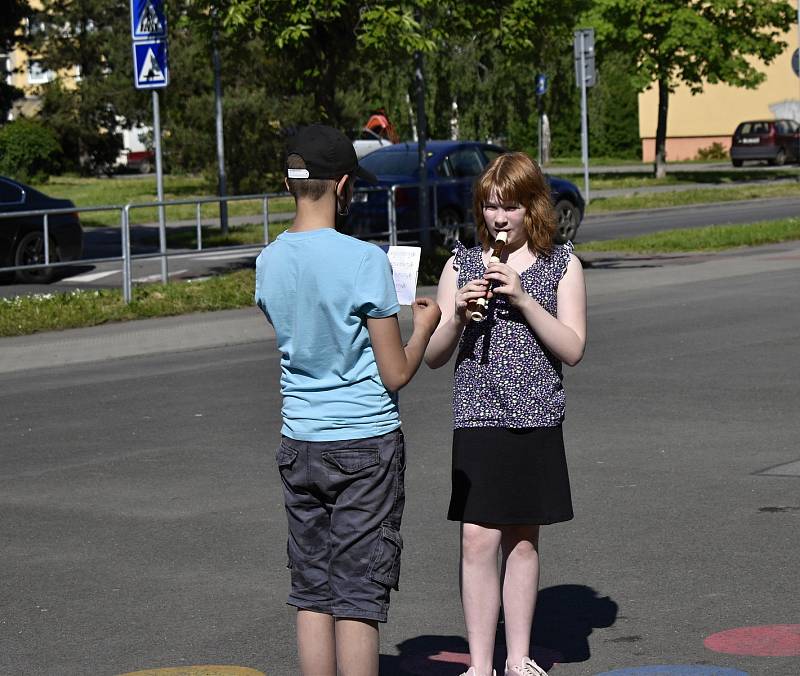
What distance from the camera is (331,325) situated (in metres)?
4.07

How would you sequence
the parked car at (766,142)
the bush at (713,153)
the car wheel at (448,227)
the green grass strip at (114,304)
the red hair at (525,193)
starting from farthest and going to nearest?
the bush at (713,153)
the parked car at (766,142)
the car wheel at (448,227)
the green grass strip at (114,304)
the red hair at (525,193)

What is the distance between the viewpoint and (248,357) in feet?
43.4

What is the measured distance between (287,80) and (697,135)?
48598 millimetres

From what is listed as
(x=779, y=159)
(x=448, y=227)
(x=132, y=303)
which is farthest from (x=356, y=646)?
(x=779, y=159)

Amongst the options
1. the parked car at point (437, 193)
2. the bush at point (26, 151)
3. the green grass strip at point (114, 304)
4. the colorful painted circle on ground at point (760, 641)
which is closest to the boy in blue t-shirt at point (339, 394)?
the colorful painted circle on ground at point (760, 641)

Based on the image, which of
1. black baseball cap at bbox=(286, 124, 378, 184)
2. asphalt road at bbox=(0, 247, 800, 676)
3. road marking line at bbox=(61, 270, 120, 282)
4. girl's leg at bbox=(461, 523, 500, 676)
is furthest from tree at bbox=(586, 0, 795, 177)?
black baseball cap at bbox=(286, 124, 378, 184)

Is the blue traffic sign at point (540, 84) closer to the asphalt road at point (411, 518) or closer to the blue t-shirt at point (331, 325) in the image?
the asphalt road at point (411, 518)

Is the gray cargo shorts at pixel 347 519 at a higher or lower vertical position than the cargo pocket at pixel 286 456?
lower

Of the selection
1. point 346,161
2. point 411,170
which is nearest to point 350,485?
point 346,161

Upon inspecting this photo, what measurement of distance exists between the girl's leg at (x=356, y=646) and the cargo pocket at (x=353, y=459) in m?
0.42

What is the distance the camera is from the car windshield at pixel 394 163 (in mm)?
22734

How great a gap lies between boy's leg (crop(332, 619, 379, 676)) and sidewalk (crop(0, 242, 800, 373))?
933 centimetres

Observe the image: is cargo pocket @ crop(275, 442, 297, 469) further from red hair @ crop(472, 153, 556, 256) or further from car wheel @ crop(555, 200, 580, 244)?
car wheel @ crop(555, 200, 580, 244)

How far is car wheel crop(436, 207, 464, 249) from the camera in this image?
20.6 meters
